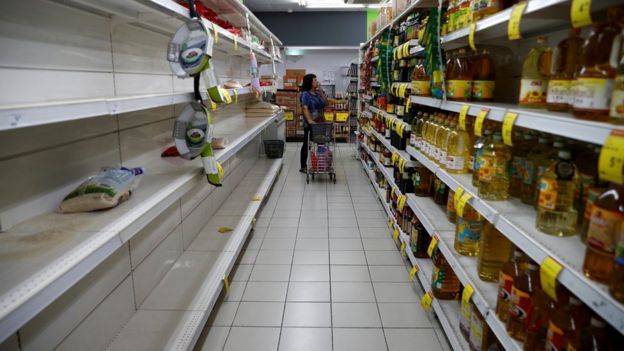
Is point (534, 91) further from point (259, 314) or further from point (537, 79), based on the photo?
point (259, 314)

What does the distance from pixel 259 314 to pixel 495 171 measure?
182 centimetres

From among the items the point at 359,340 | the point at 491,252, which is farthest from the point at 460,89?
the point at 359,340

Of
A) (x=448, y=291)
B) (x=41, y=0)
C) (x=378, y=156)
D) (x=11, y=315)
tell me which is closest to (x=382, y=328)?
(x=448, y=291)

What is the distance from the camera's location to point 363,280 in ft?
10.9

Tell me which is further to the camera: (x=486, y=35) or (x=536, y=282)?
(x=486, y=35)

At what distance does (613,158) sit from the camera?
967mm

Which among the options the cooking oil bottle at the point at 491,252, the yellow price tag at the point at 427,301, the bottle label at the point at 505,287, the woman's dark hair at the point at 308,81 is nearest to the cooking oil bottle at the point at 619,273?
the bottle label at the point at 505,287

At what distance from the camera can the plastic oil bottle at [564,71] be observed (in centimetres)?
146

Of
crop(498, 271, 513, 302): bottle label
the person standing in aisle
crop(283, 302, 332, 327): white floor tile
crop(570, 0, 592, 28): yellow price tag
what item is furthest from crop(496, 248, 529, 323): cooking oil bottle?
the person standing in aisle

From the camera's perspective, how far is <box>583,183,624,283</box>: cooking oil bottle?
110 cm

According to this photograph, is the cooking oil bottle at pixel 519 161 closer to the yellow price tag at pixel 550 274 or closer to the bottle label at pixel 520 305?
the bottle label at pixel 520 305

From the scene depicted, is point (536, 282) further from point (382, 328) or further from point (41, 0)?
point (41, 0)

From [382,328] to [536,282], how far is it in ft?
4.23

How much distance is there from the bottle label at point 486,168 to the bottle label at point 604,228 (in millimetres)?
717
